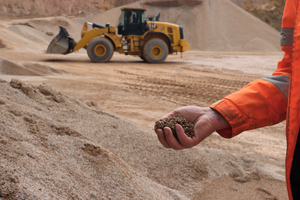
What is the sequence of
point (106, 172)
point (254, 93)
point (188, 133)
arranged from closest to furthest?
point (254, 93)
point (188, 133)
point (106, 172)

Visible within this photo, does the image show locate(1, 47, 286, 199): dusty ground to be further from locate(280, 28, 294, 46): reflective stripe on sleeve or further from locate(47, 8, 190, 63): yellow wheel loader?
locate(47, 8, 190, 63): yellow wheel loader

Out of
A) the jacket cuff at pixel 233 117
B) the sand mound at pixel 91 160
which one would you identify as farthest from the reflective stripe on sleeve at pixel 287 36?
the sand mound at pixel 91 160

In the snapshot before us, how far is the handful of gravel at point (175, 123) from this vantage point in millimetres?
1487

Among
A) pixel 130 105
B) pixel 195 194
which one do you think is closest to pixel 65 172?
pixel 195 194

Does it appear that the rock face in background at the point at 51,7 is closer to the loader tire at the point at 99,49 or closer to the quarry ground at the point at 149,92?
the loader tire at the point at 99,49

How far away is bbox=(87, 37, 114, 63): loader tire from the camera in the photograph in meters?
10.5

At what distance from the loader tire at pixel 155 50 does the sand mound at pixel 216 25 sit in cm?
1140

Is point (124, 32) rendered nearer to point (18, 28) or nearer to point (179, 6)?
point (18, 28)

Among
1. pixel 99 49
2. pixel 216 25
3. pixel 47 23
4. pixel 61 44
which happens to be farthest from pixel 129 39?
pixel 216 25

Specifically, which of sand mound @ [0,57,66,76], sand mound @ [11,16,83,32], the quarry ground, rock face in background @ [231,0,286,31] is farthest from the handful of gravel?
rock face in background @ [231,0,286,31]

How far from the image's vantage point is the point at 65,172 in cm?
162

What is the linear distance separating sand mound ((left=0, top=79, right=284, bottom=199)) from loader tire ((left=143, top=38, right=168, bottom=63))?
7957 mm

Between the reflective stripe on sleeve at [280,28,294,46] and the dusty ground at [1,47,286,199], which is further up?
the reflective stripe on sleeve at [280,28,294,46]

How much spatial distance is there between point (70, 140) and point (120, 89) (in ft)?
13.2
